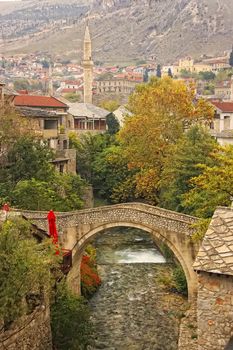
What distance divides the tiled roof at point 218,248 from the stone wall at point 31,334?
7.38 m

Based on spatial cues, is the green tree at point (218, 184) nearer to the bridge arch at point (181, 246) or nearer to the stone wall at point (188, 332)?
the bridge arch at point (181, 246)

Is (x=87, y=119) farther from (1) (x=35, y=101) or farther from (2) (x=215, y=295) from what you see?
(2) (x=215, y=295)

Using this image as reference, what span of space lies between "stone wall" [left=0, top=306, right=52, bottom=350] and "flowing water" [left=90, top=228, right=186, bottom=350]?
16.1 ft

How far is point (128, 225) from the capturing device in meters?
27.3

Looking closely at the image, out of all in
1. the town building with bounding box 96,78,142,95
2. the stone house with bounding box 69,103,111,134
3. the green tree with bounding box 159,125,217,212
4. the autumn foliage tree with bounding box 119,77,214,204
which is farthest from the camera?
the town building with bounding box 96,78,142,95

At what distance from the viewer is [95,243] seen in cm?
4222

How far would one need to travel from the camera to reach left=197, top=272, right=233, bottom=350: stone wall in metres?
12.4

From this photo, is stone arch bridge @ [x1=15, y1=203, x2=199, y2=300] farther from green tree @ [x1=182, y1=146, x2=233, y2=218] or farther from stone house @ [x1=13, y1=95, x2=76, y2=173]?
stone house @ [x1=13, y1=95, x2=76, y2=173]

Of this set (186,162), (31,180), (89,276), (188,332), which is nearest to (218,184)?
(188,332)

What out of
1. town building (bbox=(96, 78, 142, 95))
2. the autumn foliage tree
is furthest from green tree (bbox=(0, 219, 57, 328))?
town building (bbox=(96, 78, 142, 95))

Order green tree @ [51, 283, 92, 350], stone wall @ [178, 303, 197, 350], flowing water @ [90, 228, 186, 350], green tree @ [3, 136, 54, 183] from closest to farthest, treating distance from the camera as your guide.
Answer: green tree @ [51, 283, 92, 350], stone wall @ [178, 303, 197, 350], flowing water @ [90, 228, 186, 350], green tree @ [3, 136, 54, 183]

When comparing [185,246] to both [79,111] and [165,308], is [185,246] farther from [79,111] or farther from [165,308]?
[79,111]

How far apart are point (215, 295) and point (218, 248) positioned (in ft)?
3.48

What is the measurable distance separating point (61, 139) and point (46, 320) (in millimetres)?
29952
